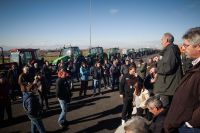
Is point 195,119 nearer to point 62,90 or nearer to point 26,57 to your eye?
point 62,90

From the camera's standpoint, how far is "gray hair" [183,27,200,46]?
2.48 meters

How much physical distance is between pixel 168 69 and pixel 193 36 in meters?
1.89

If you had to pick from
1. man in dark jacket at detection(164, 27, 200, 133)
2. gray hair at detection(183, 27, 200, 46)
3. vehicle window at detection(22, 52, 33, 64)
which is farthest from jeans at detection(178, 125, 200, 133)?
vehicle window at detection(22, 52, 33, 64)

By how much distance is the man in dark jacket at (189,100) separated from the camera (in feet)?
7.54

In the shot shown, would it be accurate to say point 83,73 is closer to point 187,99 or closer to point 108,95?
point 108,95

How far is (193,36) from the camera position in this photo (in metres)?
2.50

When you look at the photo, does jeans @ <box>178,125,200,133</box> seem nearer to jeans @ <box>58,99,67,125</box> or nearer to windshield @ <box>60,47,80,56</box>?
jeans @ <box>58,99,67,125</box>

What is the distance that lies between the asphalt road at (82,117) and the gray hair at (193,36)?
19.4 feet

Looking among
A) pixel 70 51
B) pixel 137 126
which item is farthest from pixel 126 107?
pixel 70 51

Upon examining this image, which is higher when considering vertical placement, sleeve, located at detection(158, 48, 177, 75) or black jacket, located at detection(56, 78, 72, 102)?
sleeve, located at detection(158, 48, 177, 75)

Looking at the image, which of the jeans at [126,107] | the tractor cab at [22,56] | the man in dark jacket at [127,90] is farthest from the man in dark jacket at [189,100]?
the tractor cab at [22,56]

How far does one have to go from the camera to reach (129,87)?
7.79 m

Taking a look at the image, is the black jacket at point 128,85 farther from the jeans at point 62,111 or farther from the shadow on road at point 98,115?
the jeans at point 62,111

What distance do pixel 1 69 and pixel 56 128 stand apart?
37.1 ft
